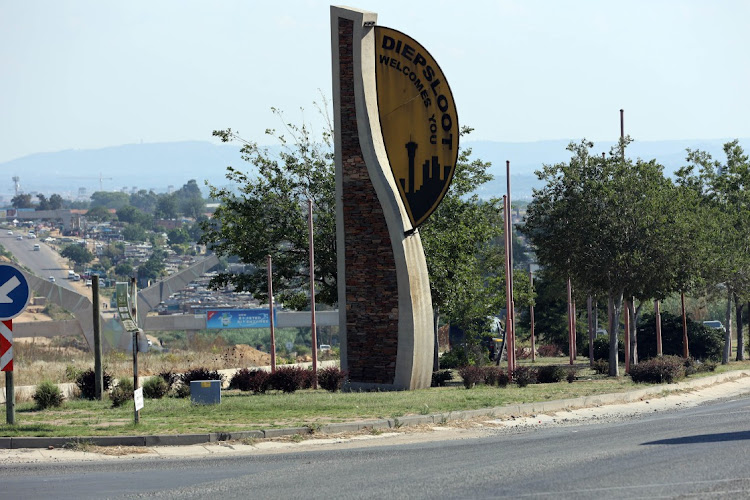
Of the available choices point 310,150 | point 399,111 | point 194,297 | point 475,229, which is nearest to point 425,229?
point 475,229

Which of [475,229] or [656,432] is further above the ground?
[475,229]

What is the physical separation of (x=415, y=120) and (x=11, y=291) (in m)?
12.9

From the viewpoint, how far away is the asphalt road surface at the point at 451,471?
11156 millimetres

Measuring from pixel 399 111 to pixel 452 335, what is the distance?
31646mm

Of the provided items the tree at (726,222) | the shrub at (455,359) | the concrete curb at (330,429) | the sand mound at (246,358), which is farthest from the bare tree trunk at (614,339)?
the sand mound at (246,358)

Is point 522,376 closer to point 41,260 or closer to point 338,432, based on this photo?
point 338,432

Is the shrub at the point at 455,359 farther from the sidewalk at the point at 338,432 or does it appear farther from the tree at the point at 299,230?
the sidewalk at the point at 338,432

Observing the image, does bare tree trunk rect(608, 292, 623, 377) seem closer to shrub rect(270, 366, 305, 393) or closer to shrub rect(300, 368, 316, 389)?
shrub rect(300, 368, 316, 389)

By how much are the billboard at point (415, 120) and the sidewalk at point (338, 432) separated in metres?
6.85

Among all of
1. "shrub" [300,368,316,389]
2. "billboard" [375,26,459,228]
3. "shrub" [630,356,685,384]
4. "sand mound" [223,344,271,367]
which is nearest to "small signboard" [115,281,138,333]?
"billboard" [375,26,459,228]

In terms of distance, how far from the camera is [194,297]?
164 meters

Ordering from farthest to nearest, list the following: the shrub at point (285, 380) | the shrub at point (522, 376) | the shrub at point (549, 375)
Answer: the shrub at point (549, 375) < the shrub at point (522, 376) < the shrub at point (285, 380)

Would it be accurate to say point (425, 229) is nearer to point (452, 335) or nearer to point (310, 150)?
point (310, 150)

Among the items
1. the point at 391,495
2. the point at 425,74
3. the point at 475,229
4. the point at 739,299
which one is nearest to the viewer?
the point at 391,495
